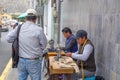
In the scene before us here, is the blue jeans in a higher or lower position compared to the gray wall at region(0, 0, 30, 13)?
higher

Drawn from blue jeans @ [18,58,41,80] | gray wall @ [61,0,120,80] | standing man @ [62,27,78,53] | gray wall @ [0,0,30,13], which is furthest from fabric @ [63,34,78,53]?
gray wall @ [0,0,30,13]

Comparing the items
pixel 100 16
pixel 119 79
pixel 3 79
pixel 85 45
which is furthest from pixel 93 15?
pixel 3 79

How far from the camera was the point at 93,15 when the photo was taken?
7922mm

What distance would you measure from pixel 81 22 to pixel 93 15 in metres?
1.93

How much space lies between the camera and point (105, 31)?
6.78m

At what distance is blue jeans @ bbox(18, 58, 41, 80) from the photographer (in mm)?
6863

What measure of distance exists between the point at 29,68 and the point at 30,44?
1.53 feet

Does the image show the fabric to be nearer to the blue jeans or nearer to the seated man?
the seated man

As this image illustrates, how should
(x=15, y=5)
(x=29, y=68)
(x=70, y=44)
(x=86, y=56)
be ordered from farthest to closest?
1. (x=15, y=5)
2. (x=70, y=44)
3. (x=29, y=68)
4. (x=86, y=56)

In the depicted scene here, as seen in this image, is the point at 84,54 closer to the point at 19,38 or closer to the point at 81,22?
the point at 19,38

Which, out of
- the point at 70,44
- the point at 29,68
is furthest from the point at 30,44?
the point at 70,44

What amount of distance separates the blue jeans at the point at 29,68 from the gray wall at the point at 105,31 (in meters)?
1.26

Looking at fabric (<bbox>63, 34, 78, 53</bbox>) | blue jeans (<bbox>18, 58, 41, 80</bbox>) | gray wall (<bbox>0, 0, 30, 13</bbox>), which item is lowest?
gray wall (<bbox>0, 0, 30, 13</bbox>)

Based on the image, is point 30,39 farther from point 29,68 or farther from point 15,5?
point 15,5
